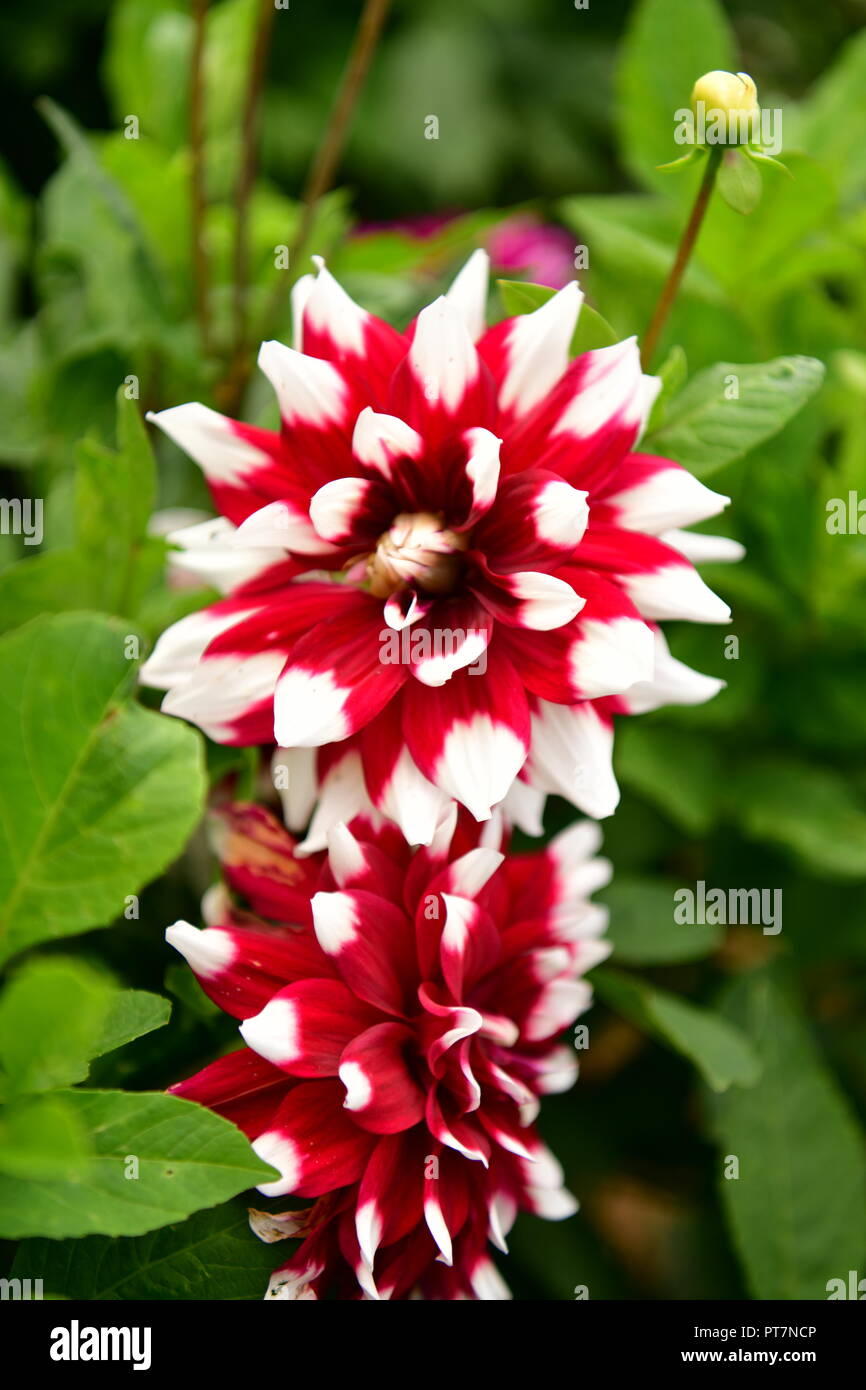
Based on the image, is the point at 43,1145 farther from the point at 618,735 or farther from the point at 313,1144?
the point at 618,735

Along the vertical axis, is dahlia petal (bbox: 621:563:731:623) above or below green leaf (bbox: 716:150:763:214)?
below

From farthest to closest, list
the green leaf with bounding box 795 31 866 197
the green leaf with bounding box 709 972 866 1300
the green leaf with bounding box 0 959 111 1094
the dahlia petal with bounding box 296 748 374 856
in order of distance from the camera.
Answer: the green leaf with bounding box 795 31 866 197, the green leaf with bounding box 709 972 866 1300, the dahlia petal with bounding box 296 748 374 856, the green leaf with bounding box 0 959 111 1094

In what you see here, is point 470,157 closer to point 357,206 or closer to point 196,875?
point 357,206

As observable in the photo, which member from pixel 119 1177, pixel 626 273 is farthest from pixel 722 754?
pixel 119 1177

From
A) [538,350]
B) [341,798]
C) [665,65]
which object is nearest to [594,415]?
[538,350]

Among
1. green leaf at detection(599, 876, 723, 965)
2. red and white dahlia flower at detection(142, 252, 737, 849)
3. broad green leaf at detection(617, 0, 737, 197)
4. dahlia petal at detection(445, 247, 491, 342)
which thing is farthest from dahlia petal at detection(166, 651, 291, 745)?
broad green leaf at detection(617, 0, 737, 197)

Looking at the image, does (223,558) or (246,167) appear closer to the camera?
(223,558)

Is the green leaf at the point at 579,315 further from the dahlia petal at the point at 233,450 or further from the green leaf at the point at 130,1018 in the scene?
the green leaf at the point at 130,1018

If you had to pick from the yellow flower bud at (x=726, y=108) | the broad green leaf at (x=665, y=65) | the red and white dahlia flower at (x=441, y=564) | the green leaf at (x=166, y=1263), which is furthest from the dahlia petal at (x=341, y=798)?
the broad green leaf at (x=665, y=65)

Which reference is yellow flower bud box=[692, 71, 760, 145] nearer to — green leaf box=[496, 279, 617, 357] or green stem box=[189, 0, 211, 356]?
green leaf box=[496, 279, 617, 357]
